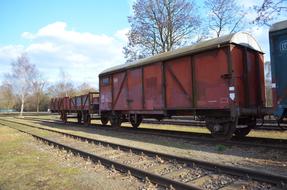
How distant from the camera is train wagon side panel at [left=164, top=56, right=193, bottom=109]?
13328mm

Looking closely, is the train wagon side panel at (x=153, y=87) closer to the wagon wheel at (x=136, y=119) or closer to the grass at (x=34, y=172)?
the wagon wheel at (x=136, y=119)

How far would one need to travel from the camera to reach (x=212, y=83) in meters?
12.2

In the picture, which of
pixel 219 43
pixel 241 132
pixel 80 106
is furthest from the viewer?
pixel 80 106

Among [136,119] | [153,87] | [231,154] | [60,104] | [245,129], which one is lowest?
[231,154]

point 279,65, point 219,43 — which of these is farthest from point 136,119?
point 279,65

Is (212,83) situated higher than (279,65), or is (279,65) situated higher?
(279,65)

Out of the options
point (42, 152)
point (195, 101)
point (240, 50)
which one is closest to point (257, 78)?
point (240, 50)

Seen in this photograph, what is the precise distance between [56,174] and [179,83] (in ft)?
22.7

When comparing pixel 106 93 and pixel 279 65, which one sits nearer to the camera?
pixel 279 65

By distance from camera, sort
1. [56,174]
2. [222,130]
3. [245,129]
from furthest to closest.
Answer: [245,129] < [222,130] < [56,174]

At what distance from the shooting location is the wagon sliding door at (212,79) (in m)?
11.7

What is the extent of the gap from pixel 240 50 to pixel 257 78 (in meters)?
1.37

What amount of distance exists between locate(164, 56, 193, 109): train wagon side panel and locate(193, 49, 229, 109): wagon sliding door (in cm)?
44

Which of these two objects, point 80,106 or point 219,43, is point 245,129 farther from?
point 80,106
